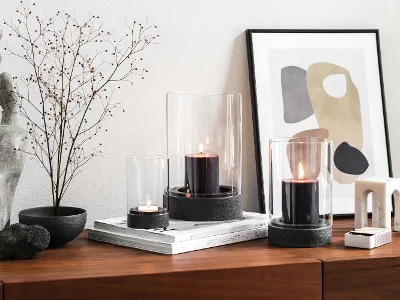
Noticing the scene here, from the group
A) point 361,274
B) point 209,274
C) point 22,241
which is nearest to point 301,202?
point 361,274

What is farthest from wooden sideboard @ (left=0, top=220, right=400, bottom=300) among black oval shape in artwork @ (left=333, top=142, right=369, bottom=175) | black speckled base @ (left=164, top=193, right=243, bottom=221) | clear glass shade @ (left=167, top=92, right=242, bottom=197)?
black oval shape in artwork @ (left=333, top=142, right=369, bottom=175)

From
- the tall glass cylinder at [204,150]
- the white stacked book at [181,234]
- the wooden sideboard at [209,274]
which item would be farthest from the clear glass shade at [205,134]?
the wooden sideboard at [209,274]

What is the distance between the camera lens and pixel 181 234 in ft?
4.68

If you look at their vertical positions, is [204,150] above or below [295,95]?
below

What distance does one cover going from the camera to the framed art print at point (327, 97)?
180cm

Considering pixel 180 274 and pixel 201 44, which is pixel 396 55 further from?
pixel 180 274

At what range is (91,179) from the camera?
67.1 inches

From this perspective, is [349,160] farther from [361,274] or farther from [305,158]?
[361,274]

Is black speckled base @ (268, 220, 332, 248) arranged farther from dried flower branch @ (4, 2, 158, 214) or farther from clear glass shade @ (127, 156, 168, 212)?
dried flower branch @ (4, 2, 158, 214)

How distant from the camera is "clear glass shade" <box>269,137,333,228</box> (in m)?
1.49

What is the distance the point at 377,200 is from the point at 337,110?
32cm

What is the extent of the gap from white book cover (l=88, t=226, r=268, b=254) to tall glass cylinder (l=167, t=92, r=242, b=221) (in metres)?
0.06

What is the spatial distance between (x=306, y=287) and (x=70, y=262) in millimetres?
450

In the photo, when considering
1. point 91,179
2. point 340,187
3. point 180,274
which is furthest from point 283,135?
point 180,274
